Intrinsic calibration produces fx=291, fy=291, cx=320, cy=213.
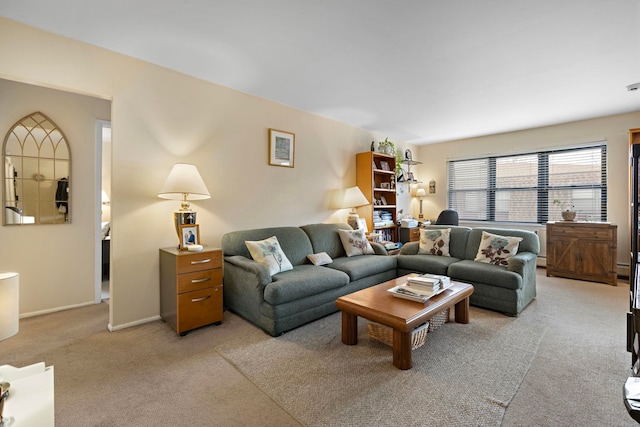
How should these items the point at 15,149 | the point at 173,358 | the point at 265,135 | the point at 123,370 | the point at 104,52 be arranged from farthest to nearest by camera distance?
the point at 265,135 < the point at 15,149 < the point at 104,52 < the point at 173,358 < the point at 123,370

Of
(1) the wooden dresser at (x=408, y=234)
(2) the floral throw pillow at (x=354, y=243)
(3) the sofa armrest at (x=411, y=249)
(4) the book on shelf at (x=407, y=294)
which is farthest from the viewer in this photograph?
(1) the wooden dresser at (x=408, y=234)

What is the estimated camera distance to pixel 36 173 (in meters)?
3.09

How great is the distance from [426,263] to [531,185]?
3.28 m

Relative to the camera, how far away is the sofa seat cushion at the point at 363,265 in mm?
3253

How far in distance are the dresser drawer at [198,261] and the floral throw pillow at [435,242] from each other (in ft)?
8.99

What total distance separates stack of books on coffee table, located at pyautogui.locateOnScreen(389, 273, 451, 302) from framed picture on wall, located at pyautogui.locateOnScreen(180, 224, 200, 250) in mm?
1912

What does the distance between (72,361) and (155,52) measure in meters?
2.62

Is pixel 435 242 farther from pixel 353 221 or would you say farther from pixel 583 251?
pixel 583 251

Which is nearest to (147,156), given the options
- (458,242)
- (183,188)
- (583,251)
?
(183,188)

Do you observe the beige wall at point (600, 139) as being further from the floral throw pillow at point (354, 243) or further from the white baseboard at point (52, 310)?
the white baseboard at point (52, 310)

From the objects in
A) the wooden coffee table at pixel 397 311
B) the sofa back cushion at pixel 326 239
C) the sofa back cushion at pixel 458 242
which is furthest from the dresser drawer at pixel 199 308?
the sofa back cushion at pixel 458 242

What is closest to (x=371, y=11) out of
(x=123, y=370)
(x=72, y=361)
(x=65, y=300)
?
(x=123, y=370)

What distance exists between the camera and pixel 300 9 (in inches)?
80.4

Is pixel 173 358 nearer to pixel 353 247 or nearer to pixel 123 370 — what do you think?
pixel 123 370
